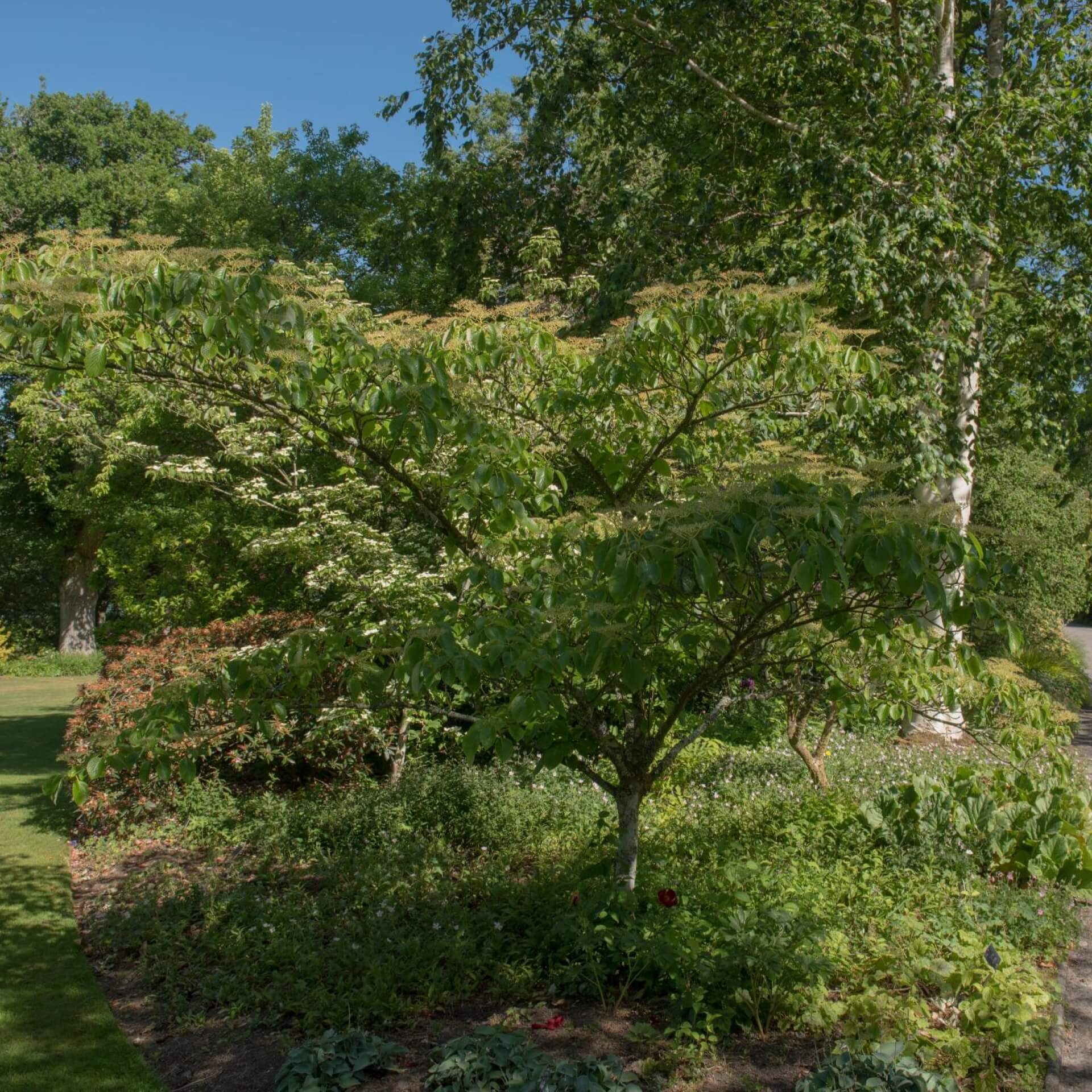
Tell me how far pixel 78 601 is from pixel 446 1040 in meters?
23.5

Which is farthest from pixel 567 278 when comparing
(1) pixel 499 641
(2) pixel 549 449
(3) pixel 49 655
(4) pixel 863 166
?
(3) pixel 49 655

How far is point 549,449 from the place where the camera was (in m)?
4.58

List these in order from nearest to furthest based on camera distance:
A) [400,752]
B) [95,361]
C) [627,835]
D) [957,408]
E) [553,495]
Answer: [95,361]
[553,495]
[627,835]
[400,752]
[957,408]

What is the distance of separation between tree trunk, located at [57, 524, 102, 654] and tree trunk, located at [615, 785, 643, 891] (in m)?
22.1

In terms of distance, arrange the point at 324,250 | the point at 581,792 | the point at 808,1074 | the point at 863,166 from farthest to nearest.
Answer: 1. the point at 324,250
2. the point at 863,166
3. the point at 581,792
4. the point at 808,1074

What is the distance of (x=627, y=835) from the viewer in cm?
414

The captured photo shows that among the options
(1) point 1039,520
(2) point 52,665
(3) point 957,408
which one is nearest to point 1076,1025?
(3) point 957,408

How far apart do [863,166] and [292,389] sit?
6.76 meters

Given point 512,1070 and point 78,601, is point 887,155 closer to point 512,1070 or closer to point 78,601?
point 512,1070

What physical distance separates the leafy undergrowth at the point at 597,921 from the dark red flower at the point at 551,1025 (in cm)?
29

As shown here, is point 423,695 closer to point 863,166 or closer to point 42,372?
point 42,372

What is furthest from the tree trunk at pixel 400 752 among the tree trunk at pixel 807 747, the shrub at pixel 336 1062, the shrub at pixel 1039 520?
the shrub at pixel 1039 520

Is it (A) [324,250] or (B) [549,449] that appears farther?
(A) [324,250]

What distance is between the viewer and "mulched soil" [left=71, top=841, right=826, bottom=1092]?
3393 millimetres
